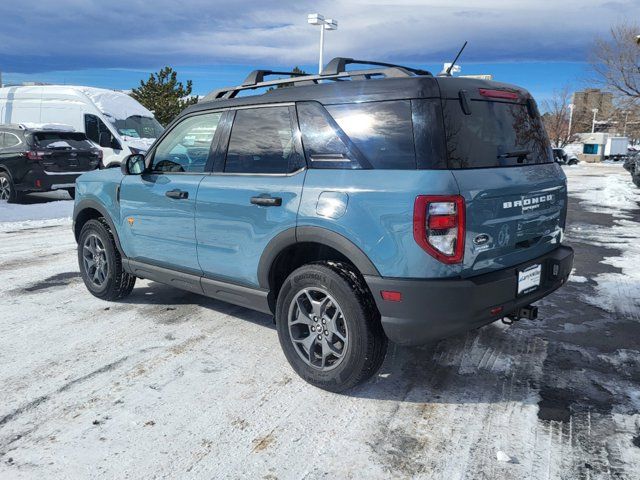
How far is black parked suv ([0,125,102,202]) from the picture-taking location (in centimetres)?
1183

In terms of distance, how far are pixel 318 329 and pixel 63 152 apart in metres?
11.0

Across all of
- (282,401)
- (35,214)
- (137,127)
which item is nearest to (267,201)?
(282,401)

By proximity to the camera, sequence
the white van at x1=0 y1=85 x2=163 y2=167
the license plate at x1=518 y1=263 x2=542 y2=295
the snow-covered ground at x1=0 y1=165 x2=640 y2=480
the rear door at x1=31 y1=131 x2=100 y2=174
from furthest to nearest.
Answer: the white van at x1=0 y1=85 x2=163 y2=167
the rear door at x1=31 y1=131 x2=100 y2=174
the license plate at x1=518 y1=263 x2=542 y2=295
the snow-covered ground at x1=0 y1=165 x2=640 y2=480

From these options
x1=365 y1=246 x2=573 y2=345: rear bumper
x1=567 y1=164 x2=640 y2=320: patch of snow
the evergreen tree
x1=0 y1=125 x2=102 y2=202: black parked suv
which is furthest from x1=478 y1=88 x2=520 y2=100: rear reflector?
the evergreen tree

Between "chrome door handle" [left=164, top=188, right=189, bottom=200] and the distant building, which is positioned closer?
"chrome door handle" [left=164, top=188, right=189, bottom=200]

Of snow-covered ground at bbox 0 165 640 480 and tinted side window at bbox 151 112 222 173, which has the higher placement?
tinted side window at bbox 151 112 222 173

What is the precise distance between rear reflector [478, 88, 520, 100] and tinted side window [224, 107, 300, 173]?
120 cm

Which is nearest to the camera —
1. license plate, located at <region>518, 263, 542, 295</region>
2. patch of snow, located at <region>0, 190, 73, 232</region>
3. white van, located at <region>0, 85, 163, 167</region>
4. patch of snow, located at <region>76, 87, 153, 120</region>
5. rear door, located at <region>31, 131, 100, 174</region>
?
license plate, located at <region>518, 263, 542, 295</region>

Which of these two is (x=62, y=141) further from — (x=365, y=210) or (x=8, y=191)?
(x=365, y=210)

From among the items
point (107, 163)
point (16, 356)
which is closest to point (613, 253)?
point (16, 356)

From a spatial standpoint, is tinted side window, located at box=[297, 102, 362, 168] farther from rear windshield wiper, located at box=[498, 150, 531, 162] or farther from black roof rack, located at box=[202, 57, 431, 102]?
Answer: rear windshield wiper, located at box=[498, 150, 531, 162]

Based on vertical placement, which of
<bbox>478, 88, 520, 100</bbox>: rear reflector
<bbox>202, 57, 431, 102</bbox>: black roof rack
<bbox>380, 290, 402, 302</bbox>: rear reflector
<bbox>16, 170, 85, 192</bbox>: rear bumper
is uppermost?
<bbox>202, 57, 431, 102</bbox>: black roof rack

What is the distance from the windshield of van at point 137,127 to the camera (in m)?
15.5

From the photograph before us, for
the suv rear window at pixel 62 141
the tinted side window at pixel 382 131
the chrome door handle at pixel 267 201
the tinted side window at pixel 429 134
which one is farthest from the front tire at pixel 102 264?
the suv rear window at pixel 62 141
